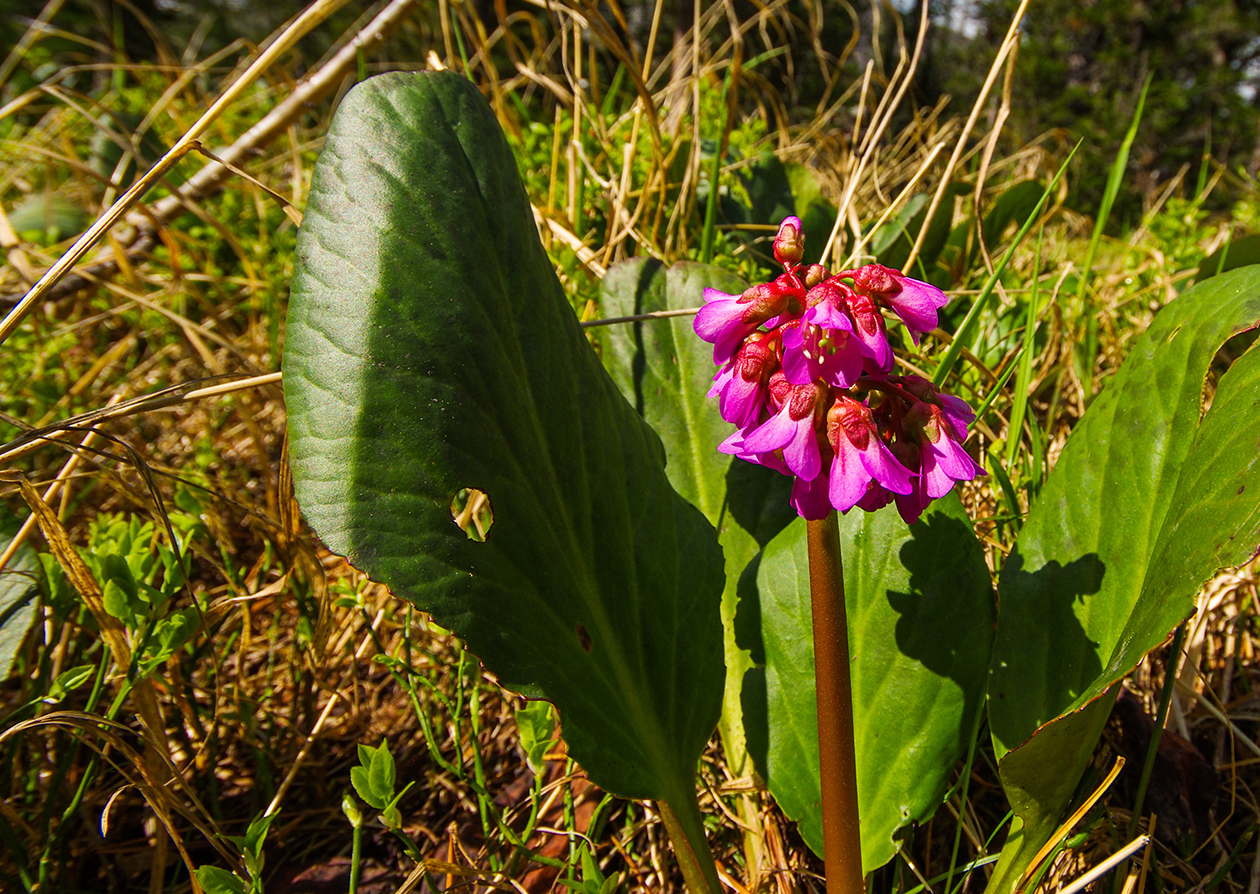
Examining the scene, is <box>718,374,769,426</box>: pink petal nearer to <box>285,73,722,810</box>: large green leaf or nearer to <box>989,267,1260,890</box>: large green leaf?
<box>285,73,722,810</box>: large green leaf

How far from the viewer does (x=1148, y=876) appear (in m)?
1.12

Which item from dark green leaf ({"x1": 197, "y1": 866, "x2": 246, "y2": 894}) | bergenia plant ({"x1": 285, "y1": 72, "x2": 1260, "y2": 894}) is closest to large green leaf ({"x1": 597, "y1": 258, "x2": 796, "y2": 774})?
bergenia plant ({"x1": 285, "y1": 72, "x2": 1260, "y2": 894})

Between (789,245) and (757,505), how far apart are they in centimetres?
53

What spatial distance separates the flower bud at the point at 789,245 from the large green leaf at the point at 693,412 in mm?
472

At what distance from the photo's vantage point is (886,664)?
3.46ft

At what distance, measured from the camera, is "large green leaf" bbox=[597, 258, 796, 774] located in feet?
4.17

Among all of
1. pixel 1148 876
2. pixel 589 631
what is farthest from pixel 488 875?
pixel 1148 876

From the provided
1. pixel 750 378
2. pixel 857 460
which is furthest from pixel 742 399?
pixel 857 460

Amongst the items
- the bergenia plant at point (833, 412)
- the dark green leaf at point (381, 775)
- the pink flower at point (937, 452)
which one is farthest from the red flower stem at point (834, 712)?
the dark green leaf at point (381, 775)

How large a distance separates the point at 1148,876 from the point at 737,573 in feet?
2.34

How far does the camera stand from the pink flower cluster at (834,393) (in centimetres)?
75

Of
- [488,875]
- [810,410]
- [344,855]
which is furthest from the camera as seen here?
[344,855]

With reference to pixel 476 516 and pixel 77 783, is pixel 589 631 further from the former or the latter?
pixel 77 783

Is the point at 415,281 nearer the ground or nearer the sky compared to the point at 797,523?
nearer the sky
